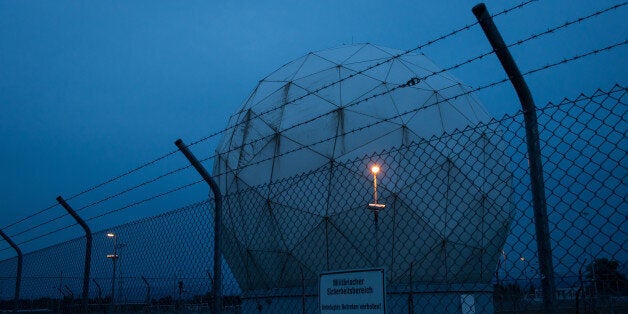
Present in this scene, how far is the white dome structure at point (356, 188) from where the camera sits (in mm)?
11961

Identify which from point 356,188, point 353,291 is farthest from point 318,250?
point 353,291

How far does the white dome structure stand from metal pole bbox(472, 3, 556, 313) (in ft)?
26.2

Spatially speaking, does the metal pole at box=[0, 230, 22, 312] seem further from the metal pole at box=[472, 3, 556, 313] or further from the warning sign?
the metal pole at box=[472, 3, 556, 313]

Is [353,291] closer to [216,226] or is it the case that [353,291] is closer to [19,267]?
[216,226]

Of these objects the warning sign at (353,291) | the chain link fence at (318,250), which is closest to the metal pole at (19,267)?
the chain link fence at (318,250)

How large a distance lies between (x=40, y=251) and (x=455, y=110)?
10.6m

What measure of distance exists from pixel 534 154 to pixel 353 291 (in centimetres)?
149

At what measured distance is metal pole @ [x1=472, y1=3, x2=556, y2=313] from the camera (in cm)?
303

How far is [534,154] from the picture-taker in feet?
10.3

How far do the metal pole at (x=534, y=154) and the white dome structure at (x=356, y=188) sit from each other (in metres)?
7.97

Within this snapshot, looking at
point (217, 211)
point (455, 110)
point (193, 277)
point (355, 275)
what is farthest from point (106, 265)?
point (455, 110)

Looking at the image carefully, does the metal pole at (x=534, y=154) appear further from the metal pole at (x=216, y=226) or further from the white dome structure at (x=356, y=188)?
the white dome structure at (x=356, y=188)

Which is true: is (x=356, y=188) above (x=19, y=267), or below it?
above

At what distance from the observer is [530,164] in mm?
3152
